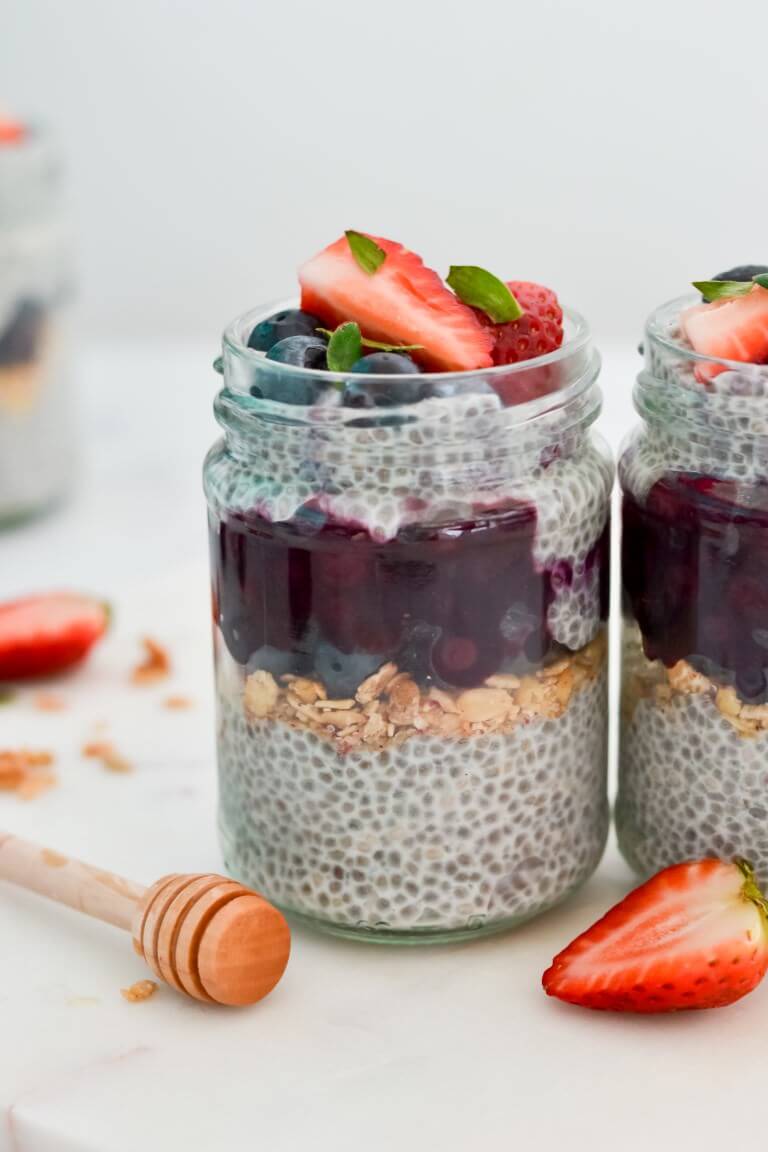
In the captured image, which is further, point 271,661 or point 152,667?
point 152,667

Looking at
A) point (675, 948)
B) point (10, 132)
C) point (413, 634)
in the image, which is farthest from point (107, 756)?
point (10, 132)

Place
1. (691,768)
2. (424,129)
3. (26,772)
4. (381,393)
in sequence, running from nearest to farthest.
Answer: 1. (381,393)
2. (691,768)
3. (26,772)
4. (424,129)

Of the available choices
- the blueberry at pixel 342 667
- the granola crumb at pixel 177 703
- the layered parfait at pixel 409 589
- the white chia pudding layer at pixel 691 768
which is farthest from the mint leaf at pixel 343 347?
the granola crumb at pixel 177 703

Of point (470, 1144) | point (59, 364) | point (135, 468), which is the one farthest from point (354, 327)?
point (135, 468)

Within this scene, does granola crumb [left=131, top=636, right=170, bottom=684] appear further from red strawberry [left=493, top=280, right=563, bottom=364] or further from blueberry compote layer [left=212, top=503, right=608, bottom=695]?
red strawberry [left=493, top=280, right=563, bottom=364]

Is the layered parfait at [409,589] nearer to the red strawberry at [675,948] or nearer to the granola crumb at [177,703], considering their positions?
the red strawberry at [675,948]

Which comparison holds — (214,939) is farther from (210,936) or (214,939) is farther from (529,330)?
(529,330)
